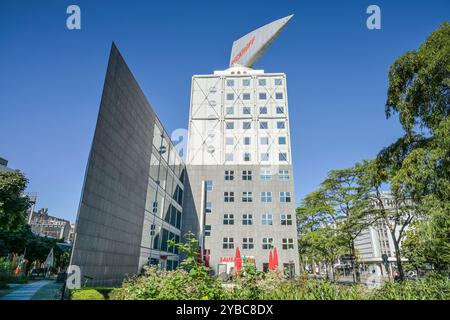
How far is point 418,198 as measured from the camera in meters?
11.4

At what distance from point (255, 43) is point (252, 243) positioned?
31.7m

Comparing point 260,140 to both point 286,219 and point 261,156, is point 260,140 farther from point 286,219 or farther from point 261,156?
point 286,219

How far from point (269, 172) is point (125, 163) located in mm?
22053

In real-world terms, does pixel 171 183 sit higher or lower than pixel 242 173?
lower

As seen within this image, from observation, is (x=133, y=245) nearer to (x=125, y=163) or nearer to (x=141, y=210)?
(x=141, y=210)

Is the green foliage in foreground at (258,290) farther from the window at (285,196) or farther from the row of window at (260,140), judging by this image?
the row of window at (260,140)

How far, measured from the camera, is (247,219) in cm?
3206

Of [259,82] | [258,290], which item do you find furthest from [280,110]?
[258,290]

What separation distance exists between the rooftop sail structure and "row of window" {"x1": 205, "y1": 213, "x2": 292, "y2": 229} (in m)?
25.0

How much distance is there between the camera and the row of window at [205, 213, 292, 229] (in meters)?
31.3

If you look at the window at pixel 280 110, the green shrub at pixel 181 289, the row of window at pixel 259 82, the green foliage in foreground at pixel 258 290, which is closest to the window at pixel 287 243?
the window at pixel 280 110

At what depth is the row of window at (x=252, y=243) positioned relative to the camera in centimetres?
3036

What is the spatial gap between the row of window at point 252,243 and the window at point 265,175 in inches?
317
